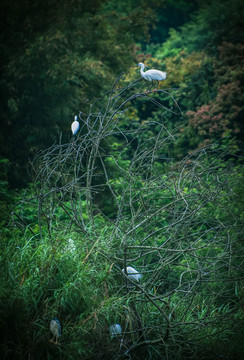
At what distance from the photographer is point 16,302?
7.19 feet

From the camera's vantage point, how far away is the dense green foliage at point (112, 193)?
234 cm

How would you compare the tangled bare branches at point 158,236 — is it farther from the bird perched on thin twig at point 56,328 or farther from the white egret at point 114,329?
the bird perched on thin twig at point 56,328

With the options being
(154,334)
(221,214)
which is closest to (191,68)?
(221,214)

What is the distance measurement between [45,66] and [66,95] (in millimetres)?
701

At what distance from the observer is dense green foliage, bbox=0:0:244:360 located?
2.34 meters

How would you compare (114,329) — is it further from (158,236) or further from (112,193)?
(112,193)

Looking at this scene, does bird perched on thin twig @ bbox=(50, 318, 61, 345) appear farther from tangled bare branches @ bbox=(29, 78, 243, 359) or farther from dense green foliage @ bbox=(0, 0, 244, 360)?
tangled bare branches @ bbox=(29, 78, 243, 359)

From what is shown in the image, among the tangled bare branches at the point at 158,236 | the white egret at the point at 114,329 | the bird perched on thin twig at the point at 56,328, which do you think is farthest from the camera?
the tangled bare branches at the point at 158,236

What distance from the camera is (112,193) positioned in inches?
121

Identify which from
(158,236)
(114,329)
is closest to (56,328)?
(114,329)

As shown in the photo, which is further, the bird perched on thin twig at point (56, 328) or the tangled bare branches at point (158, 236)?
the tangled bare branches at point (158, 236)

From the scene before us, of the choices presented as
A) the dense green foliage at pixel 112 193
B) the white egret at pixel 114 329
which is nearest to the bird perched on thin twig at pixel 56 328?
the dense green foliage at pixel 112 193

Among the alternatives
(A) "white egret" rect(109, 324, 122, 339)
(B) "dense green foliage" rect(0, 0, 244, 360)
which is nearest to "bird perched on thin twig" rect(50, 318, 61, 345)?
(B) "dense green foliage" rect(0, 0, 244, 360)

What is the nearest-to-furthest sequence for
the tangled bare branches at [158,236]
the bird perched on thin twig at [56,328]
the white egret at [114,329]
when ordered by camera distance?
the bird perched on thin twig at [56,328] < the white egret at [114,329] < the tangled bare branches at [158,236]
